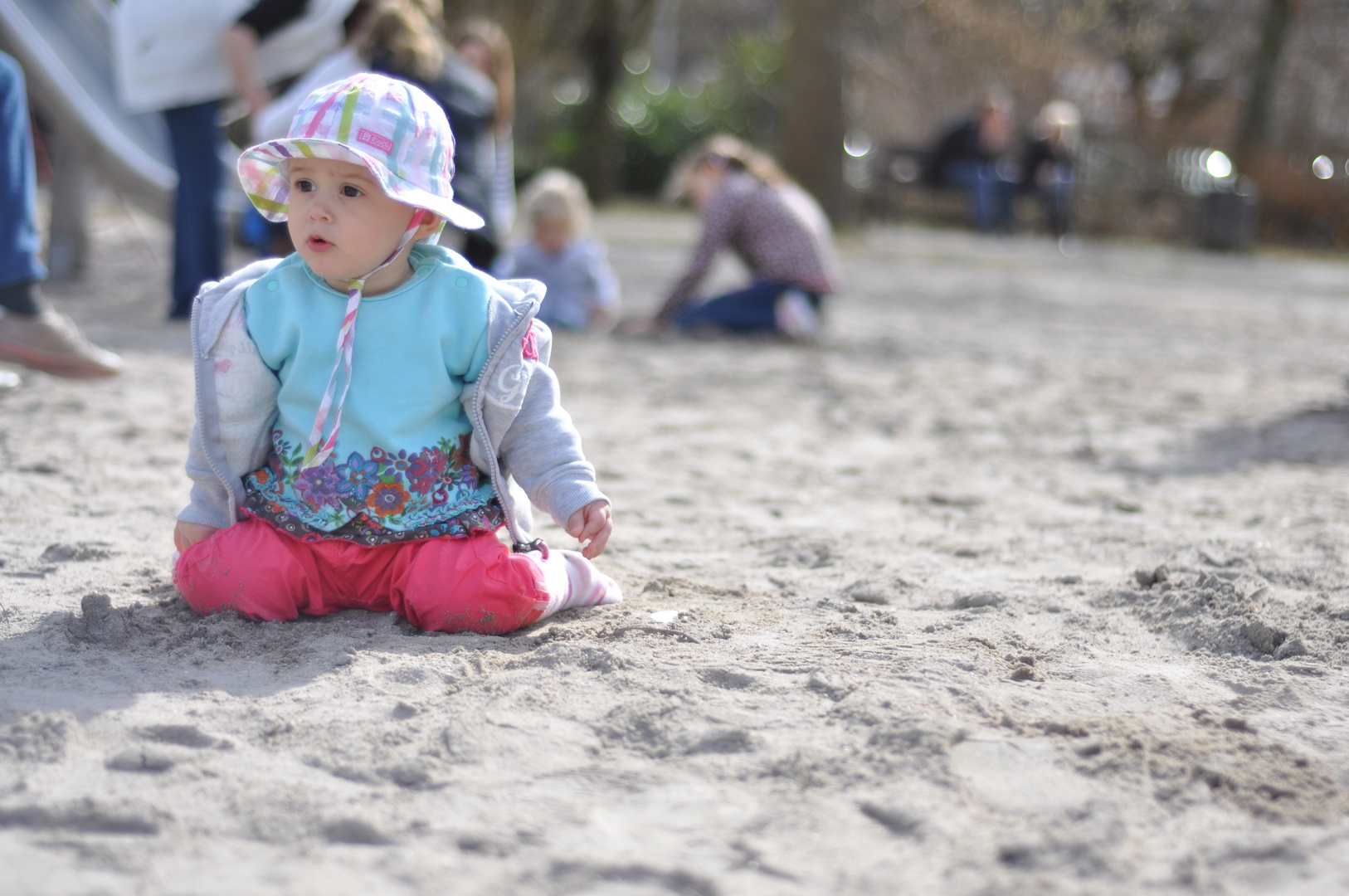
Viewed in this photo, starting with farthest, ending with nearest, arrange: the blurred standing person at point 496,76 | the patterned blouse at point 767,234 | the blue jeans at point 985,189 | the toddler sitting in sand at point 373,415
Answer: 1. the blue jeans at point 985,189
2. the patterned blouse at point 767,234
3. the blurred standing person at point 496,76
4. the toddler sitting in sand at point 373,415

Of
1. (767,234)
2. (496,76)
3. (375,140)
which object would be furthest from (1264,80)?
(375,140)

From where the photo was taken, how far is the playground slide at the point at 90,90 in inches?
260

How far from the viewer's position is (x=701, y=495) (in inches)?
143

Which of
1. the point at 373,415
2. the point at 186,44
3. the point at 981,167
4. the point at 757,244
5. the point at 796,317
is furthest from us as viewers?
the point at 981,167

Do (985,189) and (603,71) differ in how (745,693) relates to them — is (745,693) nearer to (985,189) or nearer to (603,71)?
(985,189)

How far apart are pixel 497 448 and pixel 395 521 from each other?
22cm

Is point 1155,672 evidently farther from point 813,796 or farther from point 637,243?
point 637,243

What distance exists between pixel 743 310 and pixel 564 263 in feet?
3.22

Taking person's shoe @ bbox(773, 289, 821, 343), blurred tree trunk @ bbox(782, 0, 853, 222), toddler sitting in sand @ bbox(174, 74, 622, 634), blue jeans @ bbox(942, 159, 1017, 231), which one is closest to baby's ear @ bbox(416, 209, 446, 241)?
toddler sitting in sand @ bbox(174, 74, 622, 634)

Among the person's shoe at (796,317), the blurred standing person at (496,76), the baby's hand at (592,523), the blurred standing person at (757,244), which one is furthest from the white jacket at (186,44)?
the baby's hand at (592,523)

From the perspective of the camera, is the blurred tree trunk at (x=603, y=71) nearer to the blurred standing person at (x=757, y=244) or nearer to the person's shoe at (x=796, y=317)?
the blurred standing person at (x=757, y=244)

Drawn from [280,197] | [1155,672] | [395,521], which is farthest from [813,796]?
Result: [280,197]

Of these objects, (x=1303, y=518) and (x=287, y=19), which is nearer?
(x=1303, y=518)

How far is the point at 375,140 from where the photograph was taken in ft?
7.33
